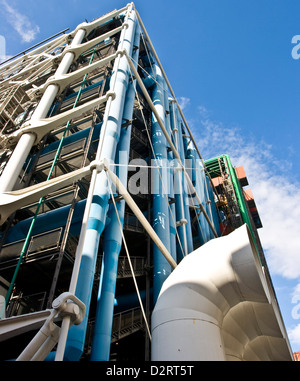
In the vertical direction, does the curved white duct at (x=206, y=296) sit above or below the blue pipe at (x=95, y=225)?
below

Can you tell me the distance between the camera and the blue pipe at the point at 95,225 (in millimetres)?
5656

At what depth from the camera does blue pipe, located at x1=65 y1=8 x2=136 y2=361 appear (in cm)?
566

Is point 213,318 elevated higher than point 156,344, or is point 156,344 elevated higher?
point 213,318

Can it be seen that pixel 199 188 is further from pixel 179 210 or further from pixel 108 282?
pixel 108 282

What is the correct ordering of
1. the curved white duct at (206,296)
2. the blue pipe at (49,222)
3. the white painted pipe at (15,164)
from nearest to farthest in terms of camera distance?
1. the curved white duct at (206,296)
2. the white painted pipe at (15,164)
3. the blue pipe at (49,222)

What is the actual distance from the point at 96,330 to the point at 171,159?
10.5m

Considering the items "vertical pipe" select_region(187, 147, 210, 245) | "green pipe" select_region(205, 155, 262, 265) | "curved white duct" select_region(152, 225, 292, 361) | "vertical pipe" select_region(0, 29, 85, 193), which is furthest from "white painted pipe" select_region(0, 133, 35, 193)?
"green pipe" select_region(205, 155, 262, 265)

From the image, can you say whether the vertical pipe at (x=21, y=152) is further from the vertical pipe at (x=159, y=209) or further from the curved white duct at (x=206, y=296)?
the curved white duct at (x=206, y=296)

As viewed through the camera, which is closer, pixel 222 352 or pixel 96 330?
pixel 222 352

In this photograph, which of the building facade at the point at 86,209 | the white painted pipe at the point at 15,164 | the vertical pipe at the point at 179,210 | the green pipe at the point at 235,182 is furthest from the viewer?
the green pipe at the point at 235,182

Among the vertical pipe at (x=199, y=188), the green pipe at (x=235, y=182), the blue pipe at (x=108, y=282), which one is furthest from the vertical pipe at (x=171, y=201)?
the green pipe at (x=235, y=182)

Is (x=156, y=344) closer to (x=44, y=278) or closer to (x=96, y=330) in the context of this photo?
(x=96, y=330)

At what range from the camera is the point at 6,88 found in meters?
14.4
